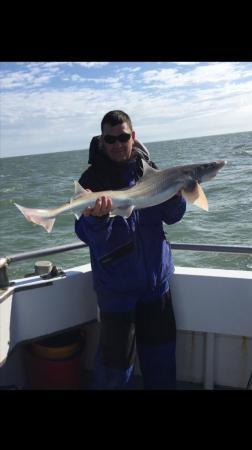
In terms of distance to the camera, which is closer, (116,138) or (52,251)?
(116,138)

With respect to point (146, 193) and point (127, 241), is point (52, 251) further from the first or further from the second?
point (146, 193)

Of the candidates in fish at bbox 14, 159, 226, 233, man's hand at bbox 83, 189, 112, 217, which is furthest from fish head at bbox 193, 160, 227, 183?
man's hand at bbox 83, 189, 112, 217

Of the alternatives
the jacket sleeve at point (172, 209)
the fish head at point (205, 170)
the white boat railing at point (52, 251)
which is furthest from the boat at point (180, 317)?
the fish head at point (205, 170)

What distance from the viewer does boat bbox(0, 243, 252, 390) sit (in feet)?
12.5

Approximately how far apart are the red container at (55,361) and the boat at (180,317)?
3cm

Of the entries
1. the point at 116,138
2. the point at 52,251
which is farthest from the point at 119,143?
the point at 52,251

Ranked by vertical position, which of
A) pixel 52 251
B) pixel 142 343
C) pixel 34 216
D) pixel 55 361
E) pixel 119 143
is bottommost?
pixel 55 361

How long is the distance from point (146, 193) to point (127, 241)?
1.31 feet

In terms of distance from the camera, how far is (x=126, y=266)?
3439 mm
